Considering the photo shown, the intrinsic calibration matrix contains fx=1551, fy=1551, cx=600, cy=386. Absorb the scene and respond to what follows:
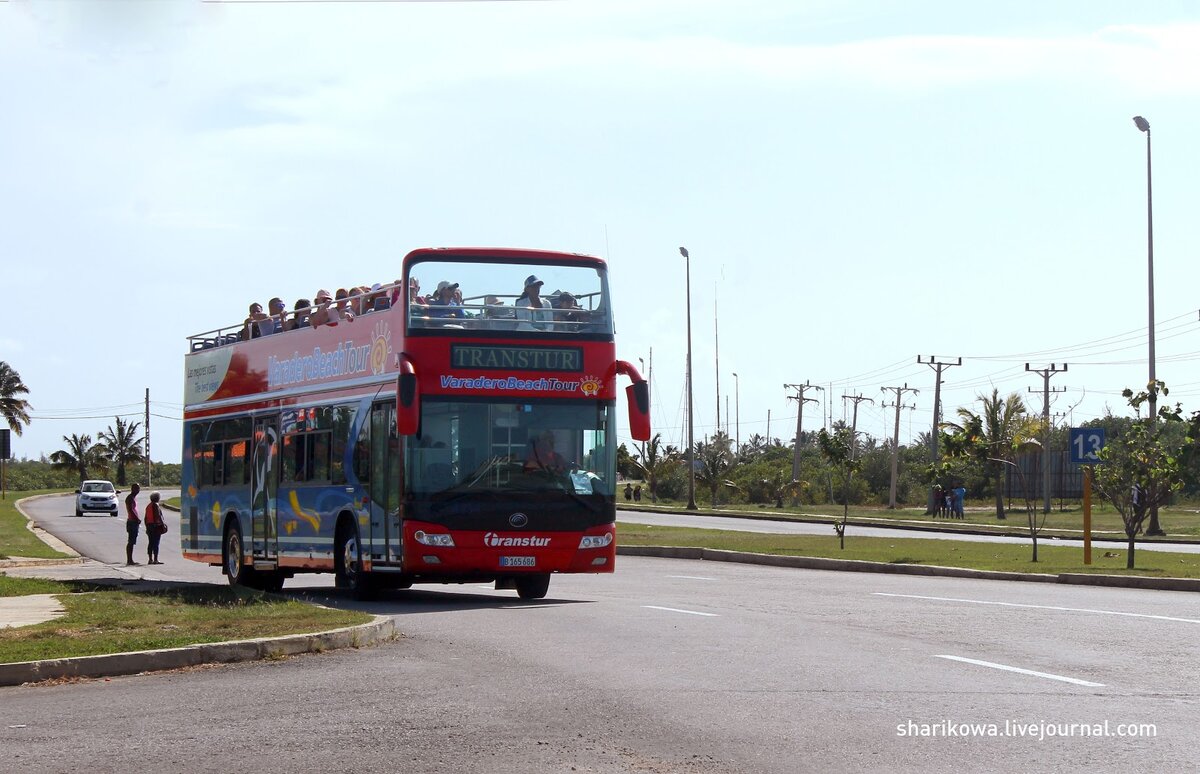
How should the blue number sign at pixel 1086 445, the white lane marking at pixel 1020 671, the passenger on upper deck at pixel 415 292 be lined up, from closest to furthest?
the white lane marking at pixel 1020 671, the passenger on upper deck at pixel 415 292, the blue number sign at pixel 1086 445

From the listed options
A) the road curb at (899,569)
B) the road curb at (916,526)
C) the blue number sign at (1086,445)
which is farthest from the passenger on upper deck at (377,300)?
the road curb at (916,526)

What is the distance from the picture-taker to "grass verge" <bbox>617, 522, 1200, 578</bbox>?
2759cm

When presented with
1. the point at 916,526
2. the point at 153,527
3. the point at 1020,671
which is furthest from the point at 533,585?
the point at 916,526

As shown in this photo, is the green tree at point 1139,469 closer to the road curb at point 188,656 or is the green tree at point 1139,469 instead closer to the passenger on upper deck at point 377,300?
the passenger on upper deck at point 377,300

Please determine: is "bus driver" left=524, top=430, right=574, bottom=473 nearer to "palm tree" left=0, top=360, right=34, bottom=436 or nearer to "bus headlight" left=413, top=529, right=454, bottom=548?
"bus headlight" left=413, top=529, right=454, bottom=548

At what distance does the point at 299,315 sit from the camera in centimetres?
2314

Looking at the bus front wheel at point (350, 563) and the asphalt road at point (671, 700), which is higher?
the bus front wheel at point (350, 563)

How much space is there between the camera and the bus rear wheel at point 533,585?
20703 millimetres

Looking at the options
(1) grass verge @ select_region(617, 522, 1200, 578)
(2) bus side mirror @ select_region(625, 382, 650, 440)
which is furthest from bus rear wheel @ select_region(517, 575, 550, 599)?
(1) grass verge @ select_region(617, 522, 1200, 578)

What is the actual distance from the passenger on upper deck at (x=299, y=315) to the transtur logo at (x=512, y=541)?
17.9 feet

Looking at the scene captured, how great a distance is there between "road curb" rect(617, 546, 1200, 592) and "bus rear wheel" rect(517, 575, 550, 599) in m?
9.10

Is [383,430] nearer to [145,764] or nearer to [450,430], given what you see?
[450,430]

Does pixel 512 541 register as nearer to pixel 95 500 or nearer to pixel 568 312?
pixel 568 312

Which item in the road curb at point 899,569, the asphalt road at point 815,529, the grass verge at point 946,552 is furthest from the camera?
the asphalt road at point 815,529
